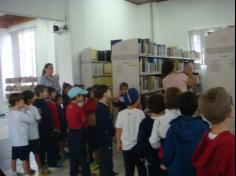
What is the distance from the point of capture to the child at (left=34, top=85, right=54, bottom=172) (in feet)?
14.4

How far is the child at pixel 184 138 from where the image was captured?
6.84 feet

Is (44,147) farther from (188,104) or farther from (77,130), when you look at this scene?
(188,104)

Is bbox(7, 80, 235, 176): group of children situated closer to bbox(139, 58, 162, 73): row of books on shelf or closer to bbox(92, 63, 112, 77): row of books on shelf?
bbox(139, 58, 162, 73): row of books on shelf

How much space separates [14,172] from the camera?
14.5 ft

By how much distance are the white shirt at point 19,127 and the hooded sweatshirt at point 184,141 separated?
239 cm

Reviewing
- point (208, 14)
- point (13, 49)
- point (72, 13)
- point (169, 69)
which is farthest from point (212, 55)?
point (13, 49)

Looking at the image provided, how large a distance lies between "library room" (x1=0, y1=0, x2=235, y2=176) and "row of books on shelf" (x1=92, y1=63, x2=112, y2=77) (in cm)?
2

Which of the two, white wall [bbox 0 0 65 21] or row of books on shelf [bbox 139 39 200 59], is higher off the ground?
white wall [bbox 0 0 65 21]

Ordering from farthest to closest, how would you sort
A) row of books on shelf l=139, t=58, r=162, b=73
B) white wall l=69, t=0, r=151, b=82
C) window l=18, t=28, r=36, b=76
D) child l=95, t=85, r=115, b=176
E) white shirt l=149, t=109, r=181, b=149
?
window l=18, t=28, r=36, b=76
white wall l=69, t=0, r=151, b=82
row of books on shelf l=139, t=58, r=162, b=73
child l=95, t=85, r=115, b=176
white shirt l=149, t=109, r=181, b=149

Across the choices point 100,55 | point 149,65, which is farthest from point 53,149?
point 100,55

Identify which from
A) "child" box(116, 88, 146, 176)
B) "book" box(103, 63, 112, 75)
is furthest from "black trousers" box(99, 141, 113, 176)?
"book" box(103, 63, 112, 75)

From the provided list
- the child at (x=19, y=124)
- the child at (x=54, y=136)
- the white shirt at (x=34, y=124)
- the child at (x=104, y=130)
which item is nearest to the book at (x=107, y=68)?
the child at (x=54, y=136)

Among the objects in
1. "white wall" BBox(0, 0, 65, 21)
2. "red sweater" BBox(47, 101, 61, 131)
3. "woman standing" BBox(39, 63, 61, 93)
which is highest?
"white wall" BBox(0, 0, 65, 21)

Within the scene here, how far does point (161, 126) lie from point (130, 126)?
687 millimetres
